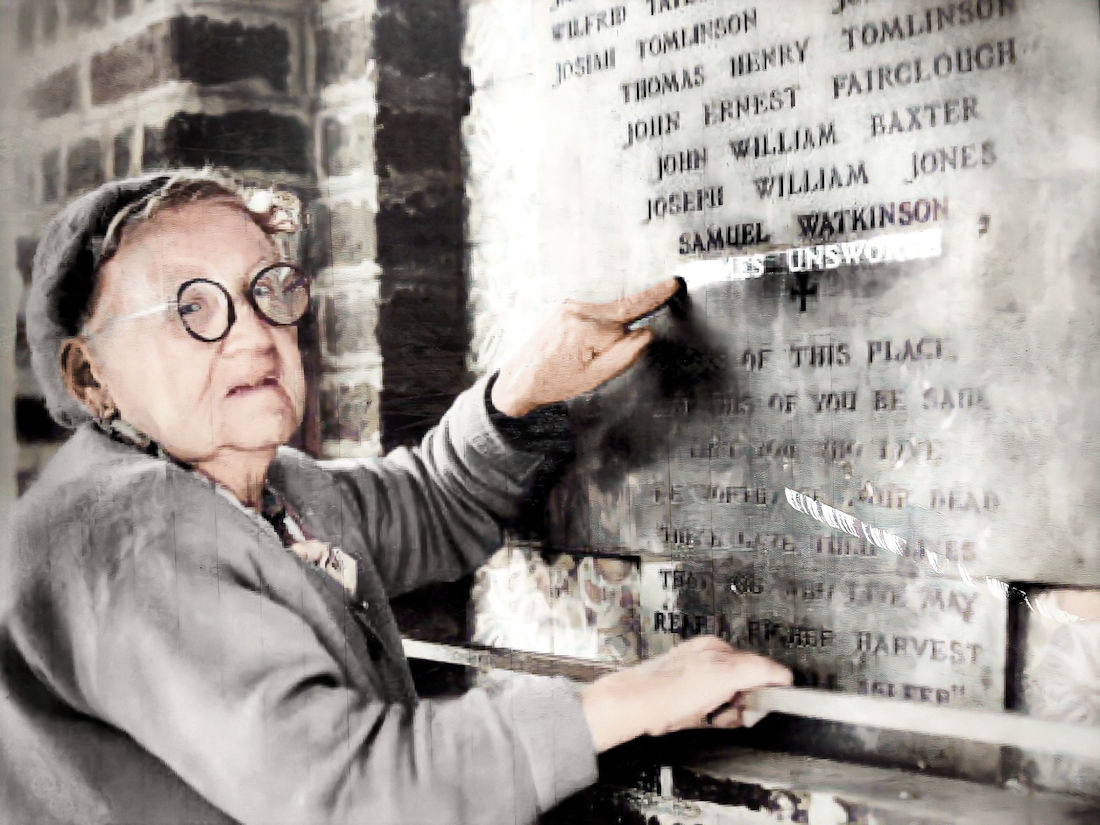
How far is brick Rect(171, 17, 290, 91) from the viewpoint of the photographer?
54.9 inches

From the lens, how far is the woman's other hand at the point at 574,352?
1.20 meters

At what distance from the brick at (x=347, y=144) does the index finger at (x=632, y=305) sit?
0.36 meters

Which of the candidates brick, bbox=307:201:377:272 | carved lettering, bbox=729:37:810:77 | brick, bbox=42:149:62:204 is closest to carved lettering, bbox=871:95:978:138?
carved lettering, bbox=729:37:810:77

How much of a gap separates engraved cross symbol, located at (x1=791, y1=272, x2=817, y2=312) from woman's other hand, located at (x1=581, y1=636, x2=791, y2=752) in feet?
1.19

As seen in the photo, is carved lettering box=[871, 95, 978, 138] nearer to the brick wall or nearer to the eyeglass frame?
the brick wall

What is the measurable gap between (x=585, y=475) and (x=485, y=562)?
6.9 inches

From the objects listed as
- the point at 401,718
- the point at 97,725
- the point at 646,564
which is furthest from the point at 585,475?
the point at 97,725

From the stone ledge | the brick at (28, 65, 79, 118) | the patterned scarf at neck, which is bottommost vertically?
the stone ledge

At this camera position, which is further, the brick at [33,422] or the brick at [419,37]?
the brick at [33,422]

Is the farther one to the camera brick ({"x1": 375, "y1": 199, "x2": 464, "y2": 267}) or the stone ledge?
brick ({"x1": 375, "y1": 199, "x2": 464, "y2": 267})

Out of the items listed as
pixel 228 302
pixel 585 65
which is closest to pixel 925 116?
pixel 585 65

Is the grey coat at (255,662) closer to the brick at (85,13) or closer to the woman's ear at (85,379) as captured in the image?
the woman's ear at (85,379)

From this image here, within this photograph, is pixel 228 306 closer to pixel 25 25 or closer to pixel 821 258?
pixel 25 25

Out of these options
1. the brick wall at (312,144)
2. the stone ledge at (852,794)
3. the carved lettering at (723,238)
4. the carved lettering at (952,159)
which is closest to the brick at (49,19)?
the brick wall at (312,144)
